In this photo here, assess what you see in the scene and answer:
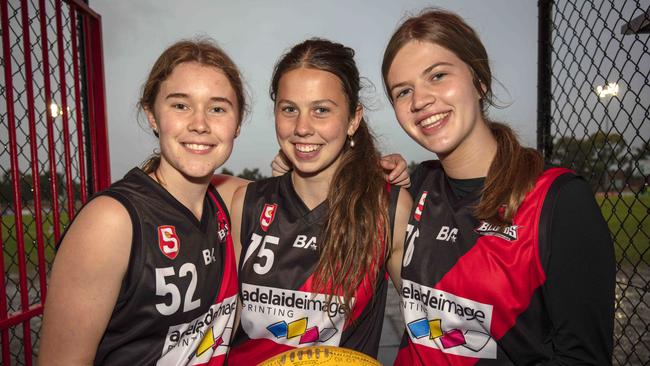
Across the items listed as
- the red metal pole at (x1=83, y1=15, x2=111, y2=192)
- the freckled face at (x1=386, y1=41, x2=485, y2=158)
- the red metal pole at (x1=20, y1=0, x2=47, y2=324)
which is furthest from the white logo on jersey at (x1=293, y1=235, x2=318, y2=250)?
the red metal pole at (x1=83, y1=15, x2=111, y2=192)

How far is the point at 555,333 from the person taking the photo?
1473 millimetres

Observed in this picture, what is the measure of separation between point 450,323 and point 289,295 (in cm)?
79

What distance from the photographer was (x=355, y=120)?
2402mm

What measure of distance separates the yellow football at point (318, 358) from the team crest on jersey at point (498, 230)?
0.71 m

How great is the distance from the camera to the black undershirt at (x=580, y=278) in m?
1.36

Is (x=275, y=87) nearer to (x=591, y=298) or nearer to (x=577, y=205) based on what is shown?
(x=577, y=205)

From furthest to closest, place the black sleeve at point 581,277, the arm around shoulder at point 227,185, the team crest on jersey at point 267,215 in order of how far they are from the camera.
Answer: the arm around shoulder at point 227,185 → the team crest on jersey at point 267,215 → the black sleeve at point 581,277

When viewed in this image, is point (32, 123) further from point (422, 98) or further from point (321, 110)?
point (422, 98)

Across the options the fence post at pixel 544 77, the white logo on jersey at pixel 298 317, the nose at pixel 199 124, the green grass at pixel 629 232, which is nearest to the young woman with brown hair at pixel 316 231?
the white logo on jersey at pixel 298 317

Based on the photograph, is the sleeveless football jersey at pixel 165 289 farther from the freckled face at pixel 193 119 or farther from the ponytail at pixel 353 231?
the ponytail at pixel 353 231

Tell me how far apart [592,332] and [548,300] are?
0.53 ft

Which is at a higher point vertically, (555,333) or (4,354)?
(555,333)

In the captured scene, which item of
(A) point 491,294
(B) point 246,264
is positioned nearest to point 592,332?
(A) point 491,294

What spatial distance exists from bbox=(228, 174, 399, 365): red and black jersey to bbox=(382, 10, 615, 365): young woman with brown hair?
10.7 inches
